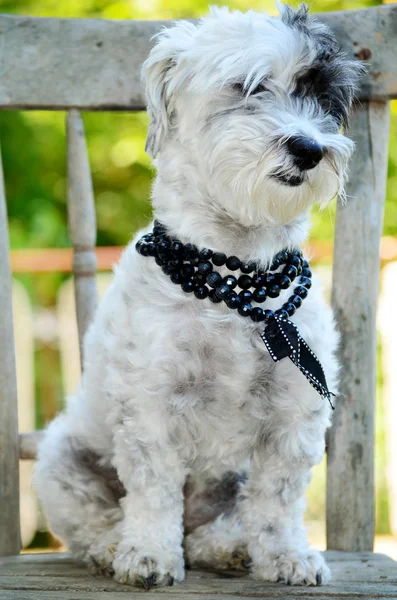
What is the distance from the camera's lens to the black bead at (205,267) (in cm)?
173

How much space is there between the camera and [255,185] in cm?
161

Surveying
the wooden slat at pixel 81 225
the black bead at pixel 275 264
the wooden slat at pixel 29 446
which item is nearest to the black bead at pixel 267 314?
the black bead at pixel 275 264

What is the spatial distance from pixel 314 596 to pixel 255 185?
2.56 feet

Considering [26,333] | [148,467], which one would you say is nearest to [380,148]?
[148,467]

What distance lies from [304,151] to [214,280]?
0.32 meters

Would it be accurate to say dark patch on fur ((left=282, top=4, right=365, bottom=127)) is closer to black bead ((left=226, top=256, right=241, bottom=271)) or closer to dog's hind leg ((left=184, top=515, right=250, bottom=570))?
black bead ((left=226, top=256, right=241, bottom=271))

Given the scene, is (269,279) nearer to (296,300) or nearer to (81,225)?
(296,300)

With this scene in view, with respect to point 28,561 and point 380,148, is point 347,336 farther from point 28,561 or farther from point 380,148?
point 28,561

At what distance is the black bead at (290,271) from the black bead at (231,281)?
0.12 m

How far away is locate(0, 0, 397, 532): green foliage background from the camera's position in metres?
4.34

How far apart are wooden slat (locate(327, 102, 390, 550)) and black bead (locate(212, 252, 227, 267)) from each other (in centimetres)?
47

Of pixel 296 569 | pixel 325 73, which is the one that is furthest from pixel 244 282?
pixel 296 569

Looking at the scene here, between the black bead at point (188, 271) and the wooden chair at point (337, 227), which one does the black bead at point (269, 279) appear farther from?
the wooden chair at point (337, 227)

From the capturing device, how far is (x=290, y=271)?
1.77 metres
